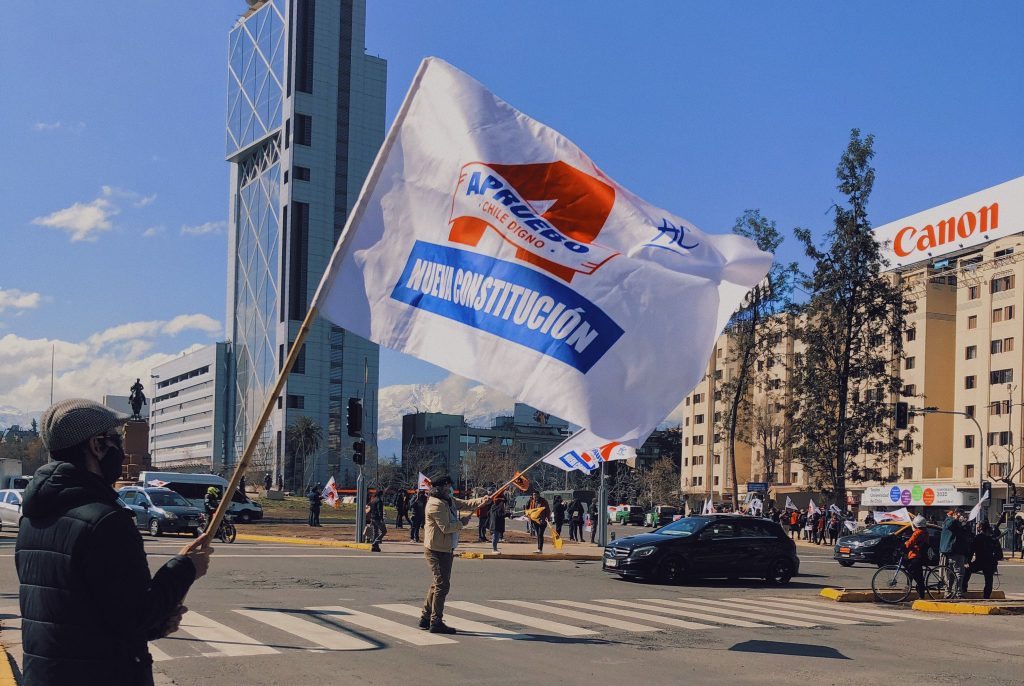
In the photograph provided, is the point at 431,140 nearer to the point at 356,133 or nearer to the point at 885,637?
the point at 885,637

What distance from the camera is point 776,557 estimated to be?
24734 mm

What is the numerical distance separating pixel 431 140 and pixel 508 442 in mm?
189814

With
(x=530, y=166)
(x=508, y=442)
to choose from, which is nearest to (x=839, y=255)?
(x=530, y=166)

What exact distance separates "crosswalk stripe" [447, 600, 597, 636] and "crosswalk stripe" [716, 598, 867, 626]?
400 centimetres

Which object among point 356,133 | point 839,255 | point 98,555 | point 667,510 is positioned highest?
point 356,133

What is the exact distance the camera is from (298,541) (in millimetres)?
35312

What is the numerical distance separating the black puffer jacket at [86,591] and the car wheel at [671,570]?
20.0 metres

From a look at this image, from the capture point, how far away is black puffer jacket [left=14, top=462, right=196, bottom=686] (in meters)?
3.77

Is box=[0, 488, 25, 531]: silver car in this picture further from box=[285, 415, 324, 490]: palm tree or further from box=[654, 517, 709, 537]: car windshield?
box=[285, 415, 324, 490]: palm tree

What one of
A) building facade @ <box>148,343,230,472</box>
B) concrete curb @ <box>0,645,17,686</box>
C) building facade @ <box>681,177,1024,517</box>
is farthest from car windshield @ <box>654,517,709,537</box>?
building facade @ <box>148,343,230,472</box>

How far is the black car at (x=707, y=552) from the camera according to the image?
76.2 ft

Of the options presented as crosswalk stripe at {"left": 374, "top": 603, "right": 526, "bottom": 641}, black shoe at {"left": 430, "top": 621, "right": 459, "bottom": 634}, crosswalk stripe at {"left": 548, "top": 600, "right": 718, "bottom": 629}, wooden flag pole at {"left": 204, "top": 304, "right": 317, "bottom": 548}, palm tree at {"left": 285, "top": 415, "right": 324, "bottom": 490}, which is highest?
wooden flag pole at {"left": 204, "top": 304, "right": 317, "bottom": 548}

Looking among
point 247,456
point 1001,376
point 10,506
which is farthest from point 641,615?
point 1001,376

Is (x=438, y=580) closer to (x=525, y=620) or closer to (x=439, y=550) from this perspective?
(x=439, y=550)
